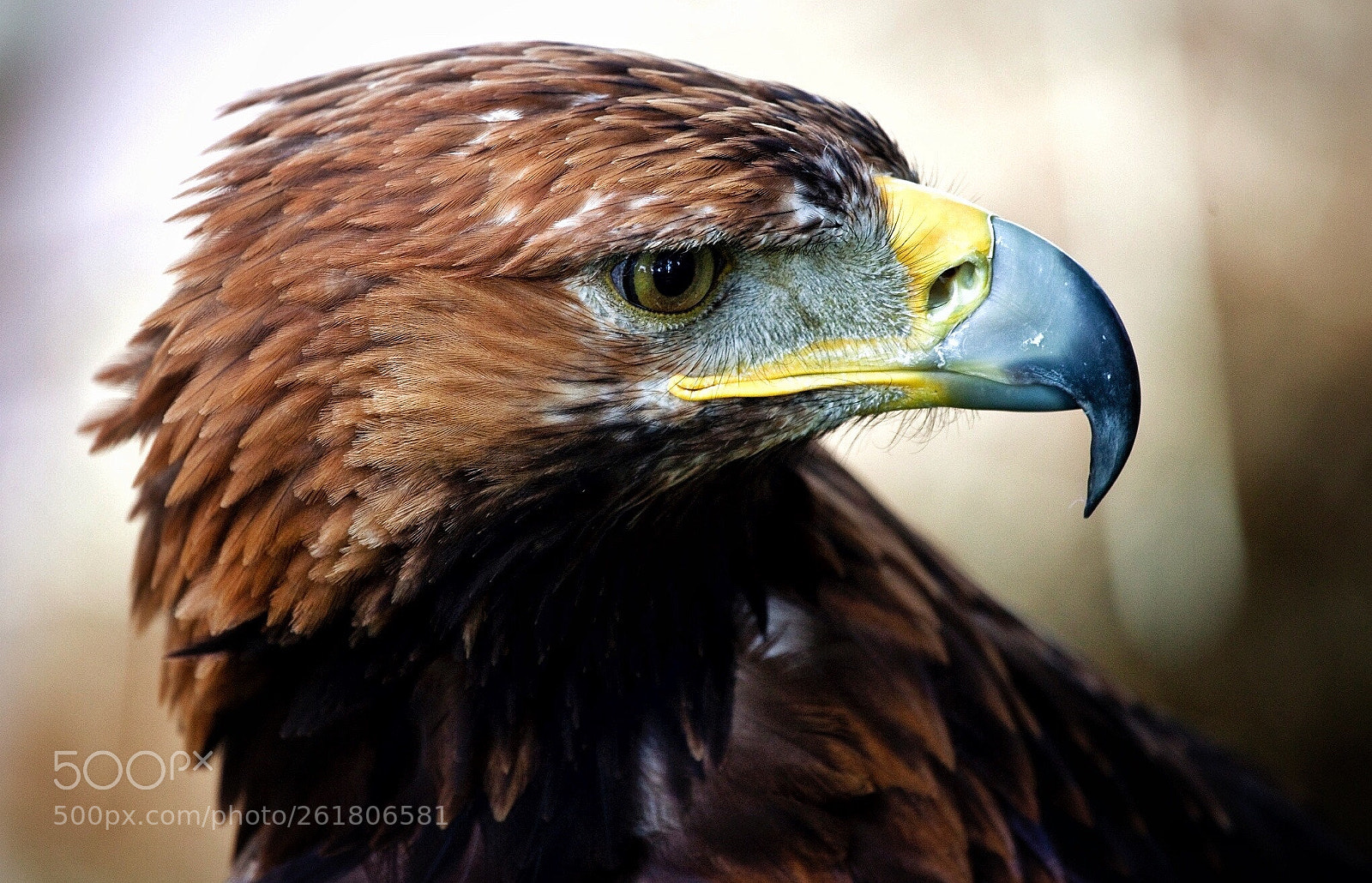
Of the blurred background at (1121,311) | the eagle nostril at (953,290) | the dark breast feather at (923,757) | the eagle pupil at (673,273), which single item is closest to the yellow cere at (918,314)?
the eagle nostril at (953,290)

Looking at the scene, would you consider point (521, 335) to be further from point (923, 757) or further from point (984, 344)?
point (923, 757)

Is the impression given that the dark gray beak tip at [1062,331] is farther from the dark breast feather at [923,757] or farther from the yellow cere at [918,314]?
the dark breast feather at [923,757]

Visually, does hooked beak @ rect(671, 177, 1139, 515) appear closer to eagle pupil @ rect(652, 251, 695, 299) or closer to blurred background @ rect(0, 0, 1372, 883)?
eagle pupil @ rect(652, 251, 695, 299)

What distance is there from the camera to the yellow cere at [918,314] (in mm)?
1057

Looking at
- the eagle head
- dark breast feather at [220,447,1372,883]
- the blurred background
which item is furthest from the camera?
the blurred background

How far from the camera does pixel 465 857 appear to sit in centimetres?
116

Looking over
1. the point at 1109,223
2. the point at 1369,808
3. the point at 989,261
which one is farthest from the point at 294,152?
the point at 1369,808

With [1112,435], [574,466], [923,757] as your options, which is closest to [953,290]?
[1112,435]

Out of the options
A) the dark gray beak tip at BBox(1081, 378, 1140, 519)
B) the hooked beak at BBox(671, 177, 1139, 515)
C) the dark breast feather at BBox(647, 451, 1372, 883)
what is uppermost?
the hooked beak at BBox(671, 177, 1139, 515)

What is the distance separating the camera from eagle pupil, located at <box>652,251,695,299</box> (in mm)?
987

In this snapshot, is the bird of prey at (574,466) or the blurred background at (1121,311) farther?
the blurred background at (1121,311)

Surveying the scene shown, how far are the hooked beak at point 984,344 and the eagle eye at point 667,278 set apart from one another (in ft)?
0.25

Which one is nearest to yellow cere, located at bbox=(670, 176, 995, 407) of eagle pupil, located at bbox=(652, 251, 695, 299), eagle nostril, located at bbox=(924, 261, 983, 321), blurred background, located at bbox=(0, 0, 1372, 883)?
eagle nostril, located at bbox=(924, 261, 983, 321)

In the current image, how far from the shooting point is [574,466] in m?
1.05
